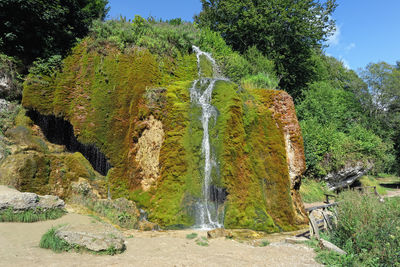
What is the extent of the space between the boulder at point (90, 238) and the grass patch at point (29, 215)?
1956 mm

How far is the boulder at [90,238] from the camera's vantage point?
547 cm

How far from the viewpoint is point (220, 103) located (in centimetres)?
1072

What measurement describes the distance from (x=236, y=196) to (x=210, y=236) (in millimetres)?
2189

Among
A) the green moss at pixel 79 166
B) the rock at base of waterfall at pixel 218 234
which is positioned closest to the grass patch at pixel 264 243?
the rock at base of waterfall at pixel 218 234

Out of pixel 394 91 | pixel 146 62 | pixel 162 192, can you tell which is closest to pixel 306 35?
pixel 394 91

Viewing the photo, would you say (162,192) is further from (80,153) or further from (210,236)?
(80,153)

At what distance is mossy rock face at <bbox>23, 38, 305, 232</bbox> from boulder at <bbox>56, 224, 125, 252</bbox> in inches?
121

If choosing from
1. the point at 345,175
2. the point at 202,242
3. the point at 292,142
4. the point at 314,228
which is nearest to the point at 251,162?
the point at 292,142

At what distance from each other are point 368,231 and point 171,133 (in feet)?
22.8

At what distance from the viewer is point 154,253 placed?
5.86 meters

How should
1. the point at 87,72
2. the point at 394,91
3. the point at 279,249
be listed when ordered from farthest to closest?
the point at 394,91, the point at 87,72, the point at 279,249

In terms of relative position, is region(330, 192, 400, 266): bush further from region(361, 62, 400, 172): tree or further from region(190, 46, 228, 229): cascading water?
region(361, 62, 400, 172): tree

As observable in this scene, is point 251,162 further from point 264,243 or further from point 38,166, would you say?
point 38,166

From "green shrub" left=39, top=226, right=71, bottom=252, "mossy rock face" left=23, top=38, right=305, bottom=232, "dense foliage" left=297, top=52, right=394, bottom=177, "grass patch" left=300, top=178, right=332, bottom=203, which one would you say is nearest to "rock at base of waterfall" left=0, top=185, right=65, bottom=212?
"green shrub" left=39, top=226, right=71, bottom=252
